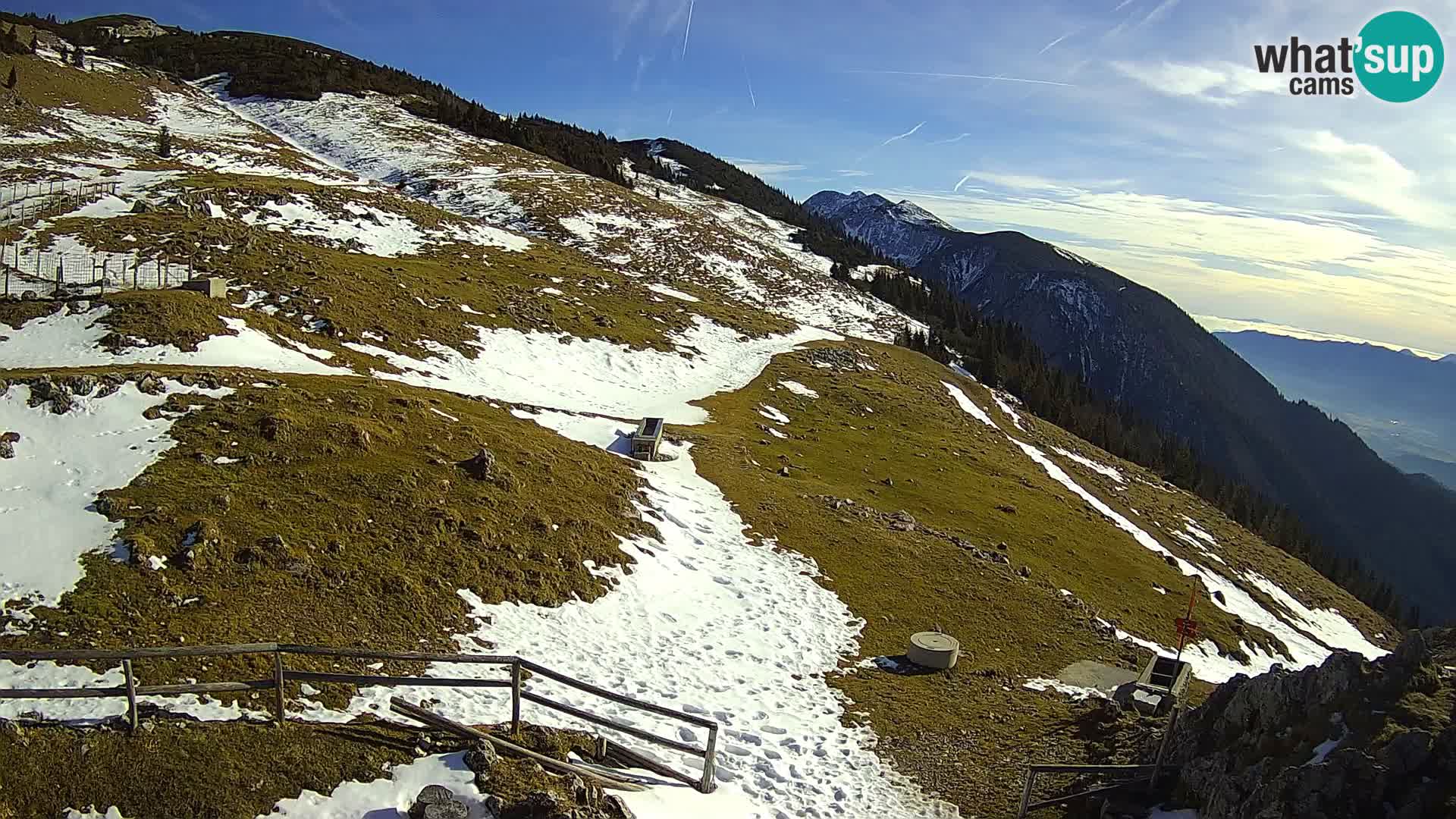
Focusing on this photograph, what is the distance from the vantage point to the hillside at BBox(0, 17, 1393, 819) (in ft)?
44.1

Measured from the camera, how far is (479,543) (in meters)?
21.9

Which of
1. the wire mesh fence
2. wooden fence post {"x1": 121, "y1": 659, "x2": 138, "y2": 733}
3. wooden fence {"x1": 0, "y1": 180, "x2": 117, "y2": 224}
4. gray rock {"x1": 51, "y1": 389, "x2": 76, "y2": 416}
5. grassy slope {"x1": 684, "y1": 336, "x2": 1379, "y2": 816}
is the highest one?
wooden fence {"x1": 0, "y1": 180, "x2": 117, "y2": 224}

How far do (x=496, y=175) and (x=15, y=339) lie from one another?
90198 mm

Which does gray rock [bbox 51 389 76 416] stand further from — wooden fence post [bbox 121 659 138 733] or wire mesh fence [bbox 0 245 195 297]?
wire mesh fence [bbox 0 245 195 297]

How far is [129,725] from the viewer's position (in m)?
11.7

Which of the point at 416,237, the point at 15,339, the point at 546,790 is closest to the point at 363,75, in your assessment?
the point at 416,237

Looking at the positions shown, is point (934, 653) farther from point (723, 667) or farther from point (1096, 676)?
point (723, 667)

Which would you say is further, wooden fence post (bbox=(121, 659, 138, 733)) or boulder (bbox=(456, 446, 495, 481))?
boulder (bbox=(456, 446, 495, 481))

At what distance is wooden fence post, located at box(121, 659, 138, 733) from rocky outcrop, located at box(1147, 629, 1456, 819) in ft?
57.6

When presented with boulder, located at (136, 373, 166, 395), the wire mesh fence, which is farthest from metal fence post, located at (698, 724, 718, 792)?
the wire mesh fence

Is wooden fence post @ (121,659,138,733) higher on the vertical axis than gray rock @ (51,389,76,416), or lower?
lower

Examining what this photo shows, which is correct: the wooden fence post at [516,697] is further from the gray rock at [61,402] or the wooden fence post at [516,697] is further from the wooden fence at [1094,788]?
the gray rock at [61,402]

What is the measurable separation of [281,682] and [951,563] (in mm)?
28150

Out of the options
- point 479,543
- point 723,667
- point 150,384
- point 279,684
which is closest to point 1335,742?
point 723,667
